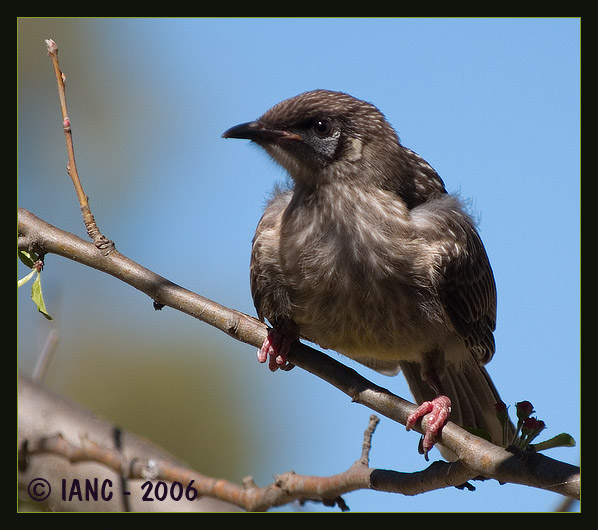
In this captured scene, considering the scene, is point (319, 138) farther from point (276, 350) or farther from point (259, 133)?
point (276, 350)

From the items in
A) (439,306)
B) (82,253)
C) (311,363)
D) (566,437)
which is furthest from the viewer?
(439,306)

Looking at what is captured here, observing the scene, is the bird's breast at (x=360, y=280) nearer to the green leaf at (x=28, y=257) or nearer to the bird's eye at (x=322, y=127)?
the bird's eye at (x=322, y=127)

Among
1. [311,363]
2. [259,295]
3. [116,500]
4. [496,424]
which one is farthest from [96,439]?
[496,424]

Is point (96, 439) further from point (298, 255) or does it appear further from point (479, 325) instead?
point (479, 325)

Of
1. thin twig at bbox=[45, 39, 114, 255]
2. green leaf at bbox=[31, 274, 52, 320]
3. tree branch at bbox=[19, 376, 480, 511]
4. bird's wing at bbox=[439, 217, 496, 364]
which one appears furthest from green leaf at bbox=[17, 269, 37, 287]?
bird's wing at bbox=[439, 217, 496, 364]

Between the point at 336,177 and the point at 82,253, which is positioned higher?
the point at 336,177

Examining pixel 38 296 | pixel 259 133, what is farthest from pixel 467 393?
pixel 38 296
